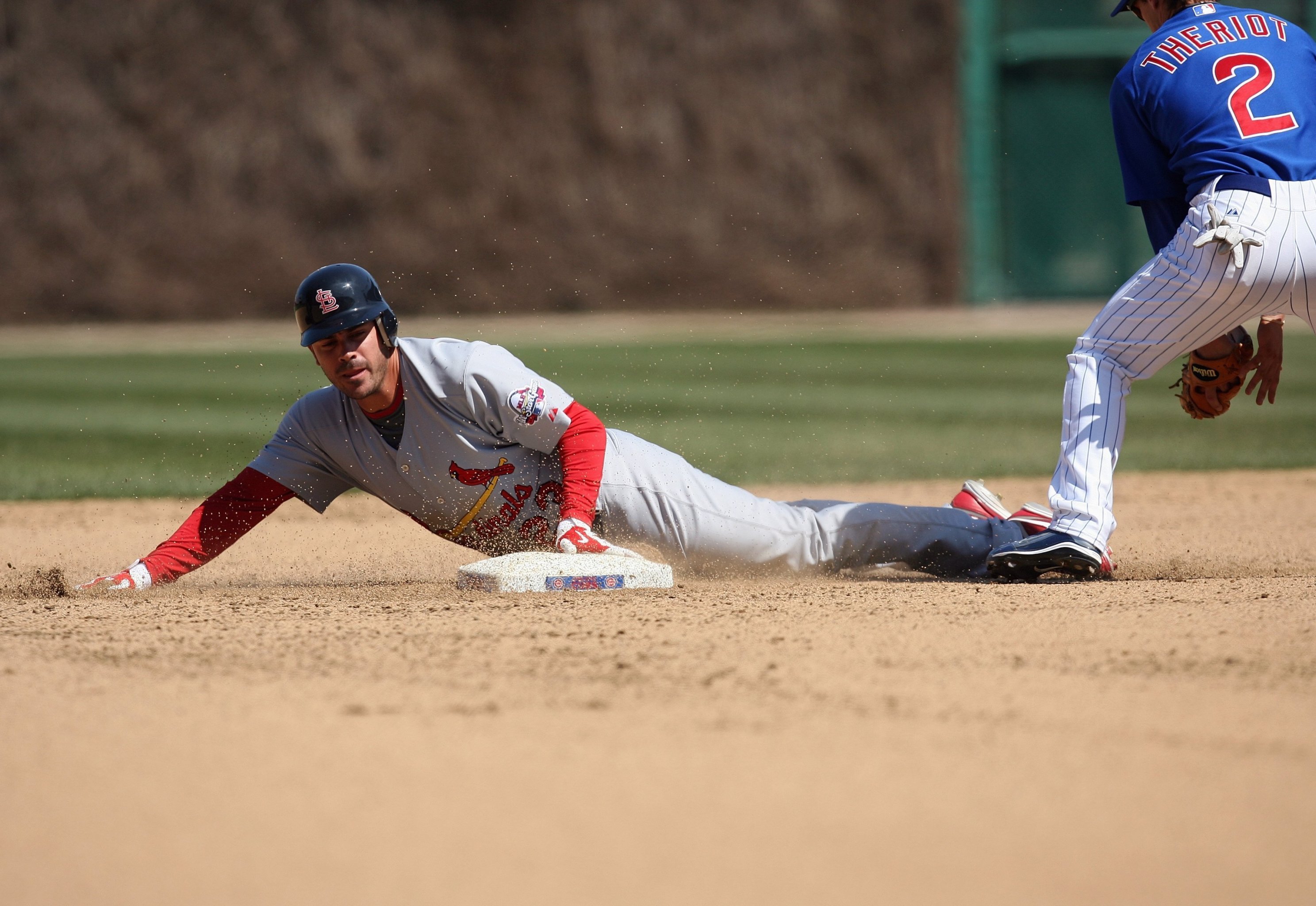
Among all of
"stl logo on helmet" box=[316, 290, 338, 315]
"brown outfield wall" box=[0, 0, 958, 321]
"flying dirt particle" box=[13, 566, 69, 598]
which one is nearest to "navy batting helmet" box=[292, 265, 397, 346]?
"stl logo on helmet" box=[316, 290, 338, 315]

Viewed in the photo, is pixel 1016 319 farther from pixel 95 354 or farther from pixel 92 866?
pixel 92 866

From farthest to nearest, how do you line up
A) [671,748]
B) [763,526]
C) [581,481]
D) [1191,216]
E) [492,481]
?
[763,526]
[492,481]
[581,481]
[1191,216]
[671,748]

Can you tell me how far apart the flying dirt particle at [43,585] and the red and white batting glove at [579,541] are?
1.26 meters

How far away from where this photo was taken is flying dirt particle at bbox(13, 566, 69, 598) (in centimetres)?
352

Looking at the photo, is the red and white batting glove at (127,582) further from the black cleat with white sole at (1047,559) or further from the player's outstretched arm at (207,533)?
the black cleat with white sole at (1047,559)

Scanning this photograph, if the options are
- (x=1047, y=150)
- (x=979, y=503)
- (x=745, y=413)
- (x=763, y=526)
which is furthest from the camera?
(x=1047, y=150)

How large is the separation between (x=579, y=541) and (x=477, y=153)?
12.6 m

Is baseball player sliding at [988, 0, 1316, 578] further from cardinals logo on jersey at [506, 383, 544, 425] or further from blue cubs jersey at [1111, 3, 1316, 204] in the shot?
cardinals logo on jersey at [506, 383, 544, 425]

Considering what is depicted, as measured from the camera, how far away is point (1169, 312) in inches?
124

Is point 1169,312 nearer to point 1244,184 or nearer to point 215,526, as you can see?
point 1244,184

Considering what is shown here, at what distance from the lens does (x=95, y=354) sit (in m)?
11.9

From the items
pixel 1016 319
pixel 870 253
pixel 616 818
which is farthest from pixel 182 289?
pixel 616 818

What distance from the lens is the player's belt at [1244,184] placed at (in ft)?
10.00

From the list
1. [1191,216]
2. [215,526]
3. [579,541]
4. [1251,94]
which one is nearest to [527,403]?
[579,541]
